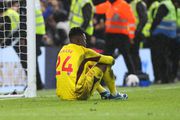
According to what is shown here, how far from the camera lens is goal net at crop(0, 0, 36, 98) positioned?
15.6 metres

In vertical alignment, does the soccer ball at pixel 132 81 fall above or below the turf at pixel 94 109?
below

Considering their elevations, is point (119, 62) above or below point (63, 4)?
below

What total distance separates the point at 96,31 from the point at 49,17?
1.65 metres

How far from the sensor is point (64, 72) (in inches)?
523

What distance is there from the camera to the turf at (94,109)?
10.4 meters

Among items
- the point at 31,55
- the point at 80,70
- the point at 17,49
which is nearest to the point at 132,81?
the point at 17,49

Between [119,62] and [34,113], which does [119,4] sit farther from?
[34,113]

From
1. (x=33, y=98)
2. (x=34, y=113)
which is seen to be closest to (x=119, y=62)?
(x=33, y=98)

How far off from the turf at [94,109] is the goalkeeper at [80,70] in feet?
0.83

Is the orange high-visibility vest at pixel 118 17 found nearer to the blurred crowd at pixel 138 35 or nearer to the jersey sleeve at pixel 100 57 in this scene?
the blurred crowd at pixel 138 35

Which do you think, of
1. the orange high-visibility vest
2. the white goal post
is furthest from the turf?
the orange high-visibility vest

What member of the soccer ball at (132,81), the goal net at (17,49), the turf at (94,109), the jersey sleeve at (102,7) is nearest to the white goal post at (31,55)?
the goal net at (17,49)

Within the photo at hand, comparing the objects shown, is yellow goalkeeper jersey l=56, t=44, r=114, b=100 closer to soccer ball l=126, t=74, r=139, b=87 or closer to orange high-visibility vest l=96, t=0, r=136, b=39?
soccer ball l=126, t=74, r=139, b=87

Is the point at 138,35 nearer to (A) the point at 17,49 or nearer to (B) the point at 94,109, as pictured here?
(A) the point at 17,49
